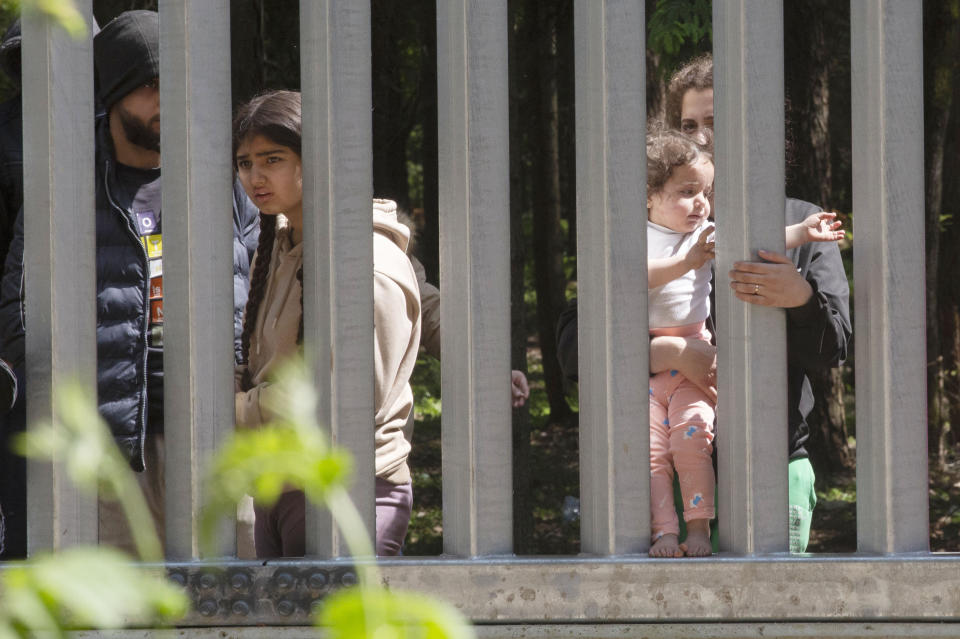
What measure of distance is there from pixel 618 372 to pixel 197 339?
2.44 feet

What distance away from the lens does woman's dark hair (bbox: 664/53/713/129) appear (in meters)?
2.91

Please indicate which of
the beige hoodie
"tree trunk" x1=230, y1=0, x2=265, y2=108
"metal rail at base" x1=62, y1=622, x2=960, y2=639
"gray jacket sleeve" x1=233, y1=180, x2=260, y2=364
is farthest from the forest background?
"metal rail at base" x1=62, y1=622, x2=960, y2=639

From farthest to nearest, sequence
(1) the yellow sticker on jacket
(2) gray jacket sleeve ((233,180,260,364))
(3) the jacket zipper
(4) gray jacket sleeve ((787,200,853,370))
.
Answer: (2) gray jacket sleeve ((233,180,260,364)) → (1) the yellow sticker on jacket → (3) the jacket zipper → (4) gray jacket sleeve ((787,200,853,370))

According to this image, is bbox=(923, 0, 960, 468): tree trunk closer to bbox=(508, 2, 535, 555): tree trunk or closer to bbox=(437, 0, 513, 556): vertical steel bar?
bbox=(508, 2, 535, 555): tree trunk

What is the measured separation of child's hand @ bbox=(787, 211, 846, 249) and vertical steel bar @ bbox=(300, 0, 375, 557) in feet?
2.90

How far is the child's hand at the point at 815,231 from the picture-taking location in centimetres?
246

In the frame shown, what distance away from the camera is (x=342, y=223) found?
218cm

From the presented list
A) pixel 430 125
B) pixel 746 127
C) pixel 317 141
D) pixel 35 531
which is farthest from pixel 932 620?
pixel 430 125

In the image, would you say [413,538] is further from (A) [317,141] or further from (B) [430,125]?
(A) [317,141]

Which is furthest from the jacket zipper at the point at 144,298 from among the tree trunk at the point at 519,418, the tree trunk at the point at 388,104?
the tree trunk at the point at 388,104

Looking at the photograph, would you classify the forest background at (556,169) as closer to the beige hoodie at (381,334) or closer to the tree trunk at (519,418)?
the tree trunk at (519,418)

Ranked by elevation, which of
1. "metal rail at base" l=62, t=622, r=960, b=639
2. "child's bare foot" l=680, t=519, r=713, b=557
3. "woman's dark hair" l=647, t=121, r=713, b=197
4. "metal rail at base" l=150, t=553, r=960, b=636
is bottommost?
"metal rail at base" l=62, t=622, r=960, b=639

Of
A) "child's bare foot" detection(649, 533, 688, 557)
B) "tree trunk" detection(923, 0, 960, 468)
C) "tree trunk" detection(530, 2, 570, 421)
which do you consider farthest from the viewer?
"tree trunk" detection(530, 2, 570, 421)

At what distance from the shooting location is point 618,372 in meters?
2.19
